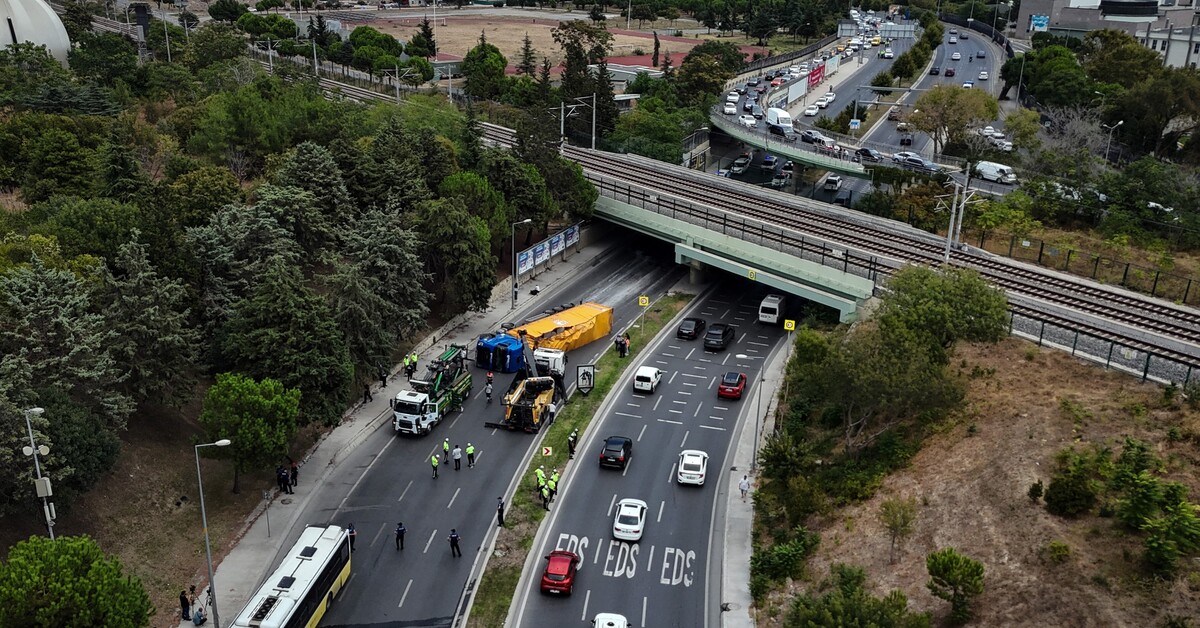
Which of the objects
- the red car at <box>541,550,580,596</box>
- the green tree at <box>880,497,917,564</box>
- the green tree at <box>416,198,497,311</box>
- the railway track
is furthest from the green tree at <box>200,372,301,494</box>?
the railway track

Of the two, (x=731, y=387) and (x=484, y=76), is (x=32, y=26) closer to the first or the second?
(x=484, y=76)

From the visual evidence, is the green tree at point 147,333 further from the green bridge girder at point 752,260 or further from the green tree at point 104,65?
the green tree at point 104,65

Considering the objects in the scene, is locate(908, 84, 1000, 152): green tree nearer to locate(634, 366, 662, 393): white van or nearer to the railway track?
the railway track

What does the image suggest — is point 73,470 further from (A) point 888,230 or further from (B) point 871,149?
(B) point 871,149

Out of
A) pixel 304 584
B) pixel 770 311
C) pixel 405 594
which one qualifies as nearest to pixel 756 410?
pixel 770 311

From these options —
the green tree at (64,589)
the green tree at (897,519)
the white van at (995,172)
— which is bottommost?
the green tree at (897,519)

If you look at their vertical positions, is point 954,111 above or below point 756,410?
above

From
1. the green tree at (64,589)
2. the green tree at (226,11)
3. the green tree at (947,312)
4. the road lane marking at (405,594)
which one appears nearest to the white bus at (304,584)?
the road lane marking at (405,594)
